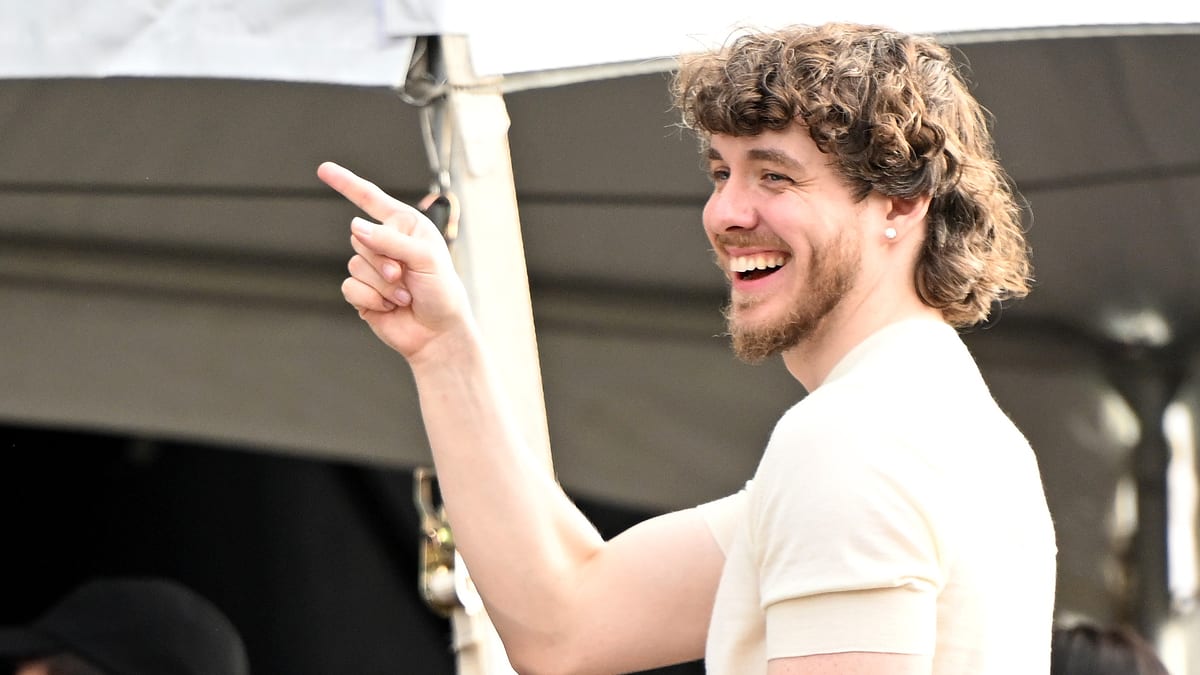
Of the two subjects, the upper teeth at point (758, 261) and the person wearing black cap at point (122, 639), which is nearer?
the upper teeth at point (758, 261)

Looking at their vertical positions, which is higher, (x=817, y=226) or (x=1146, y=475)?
(x=817, y=226)

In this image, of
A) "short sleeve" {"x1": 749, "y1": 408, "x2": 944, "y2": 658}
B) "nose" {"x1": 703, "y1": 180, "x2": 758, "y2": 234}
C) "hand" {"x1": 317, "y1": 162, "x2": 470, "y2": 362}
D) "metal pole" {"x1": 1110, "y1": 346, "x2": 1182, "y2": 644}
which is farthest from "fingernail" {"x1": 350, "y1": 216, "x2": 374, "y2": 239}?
"metal pole" {"x1": 1110, "y1": 346, "x2": 1182, "y2": 644}

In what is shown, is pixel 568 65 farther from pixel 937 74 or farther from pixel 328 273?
pixel 328 273

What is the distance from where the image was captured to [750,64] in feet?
4.37

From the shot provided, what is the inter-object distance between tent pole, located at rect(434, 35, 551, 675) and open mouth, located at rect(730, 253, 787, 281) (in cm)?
49

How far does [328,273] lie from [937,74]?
4.90ft

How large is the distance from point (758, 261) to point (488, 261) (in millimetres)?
521

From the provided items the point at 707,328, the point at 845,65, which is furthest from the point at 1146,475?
the point at 845,65

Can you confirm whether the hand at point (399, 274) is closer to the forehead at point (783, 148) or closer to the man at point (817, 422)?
the man at point (817, 422)

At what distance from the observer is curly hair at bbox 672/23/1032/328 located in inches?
49.6

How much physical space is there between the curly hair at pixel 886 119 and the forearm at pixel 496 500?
12.9 inches

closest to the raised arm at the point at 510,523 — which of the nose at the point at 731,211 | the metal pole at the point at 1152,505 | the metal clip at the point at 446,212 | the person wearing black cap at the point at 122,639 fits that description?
the nose at the point at 731,211

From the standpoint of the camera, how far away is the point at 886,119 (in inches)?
50.2

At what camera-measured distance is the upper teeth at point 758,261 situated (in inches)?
50.5
